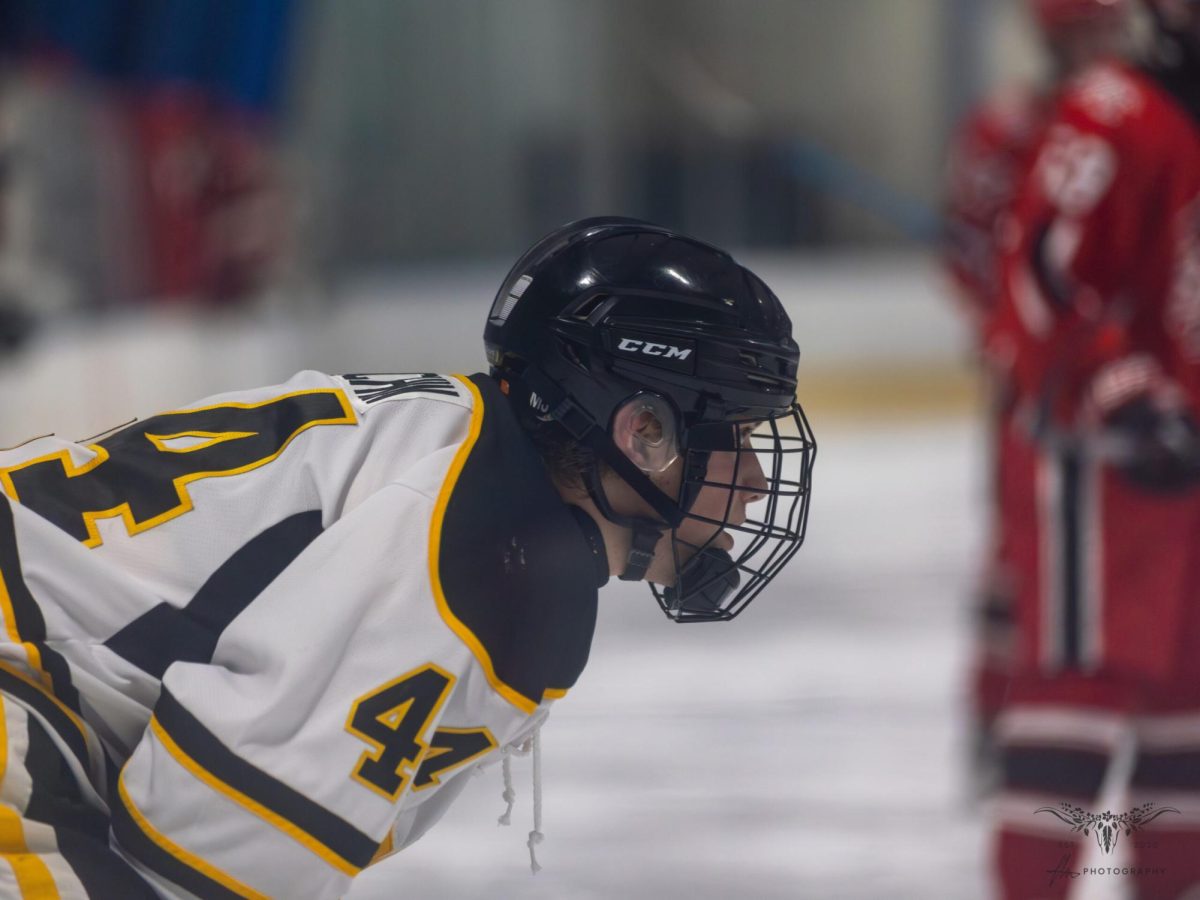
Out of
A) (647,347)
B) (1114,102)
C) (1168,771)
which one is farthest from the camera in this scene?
(1114,102)

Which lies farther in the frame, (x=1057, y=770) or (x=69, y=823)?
(x=1057, y=770)

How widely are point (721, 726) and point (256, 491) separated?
1.78 metres

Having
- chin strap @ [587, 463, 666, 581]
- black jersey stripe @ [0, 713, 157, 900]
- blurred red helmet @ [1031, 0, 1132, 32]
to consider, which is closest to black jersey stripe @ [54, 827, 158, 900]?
black jersey stripe @ [0, 713, 157, 900]

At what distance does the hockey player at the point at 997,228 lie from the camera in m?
2.50

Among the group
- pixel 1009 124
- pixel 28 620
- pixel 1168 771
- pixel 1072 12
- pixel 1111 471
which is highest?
pixel 1072 12

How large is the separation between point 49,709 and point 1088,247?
4.32 feet

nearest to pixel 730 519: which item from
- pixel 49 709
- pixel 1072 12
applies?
pixel 49 709

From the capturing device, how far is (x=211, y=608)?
111 cm

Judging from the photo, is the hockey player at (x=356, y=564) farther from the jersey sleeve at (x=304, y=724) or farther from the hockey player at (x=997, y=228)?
the hockey player at (x=997, y=228)

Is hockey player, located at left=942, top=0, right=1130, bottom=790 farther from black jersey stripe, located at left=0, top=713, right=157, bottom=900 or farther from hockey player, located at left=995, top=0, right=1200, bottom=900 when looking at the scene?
black jersey stripe, located at left=0, top=713, right=157, bottom=900

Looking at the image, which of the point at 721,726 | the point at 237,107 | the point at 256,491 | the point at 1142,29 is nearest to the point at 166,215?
the point at 237,107

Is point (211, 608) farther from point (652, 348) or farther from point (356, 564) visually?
point (652, 348)

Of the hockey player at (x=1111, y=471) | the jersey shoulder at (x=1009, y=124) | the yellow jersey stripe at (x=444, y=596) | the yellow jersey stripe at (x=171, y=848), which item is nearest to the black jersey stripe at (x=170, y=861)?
the yellow jersey stripe at (x=171, y=848)

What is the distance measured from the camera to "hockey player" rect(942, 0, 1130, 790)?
250 centimetres
